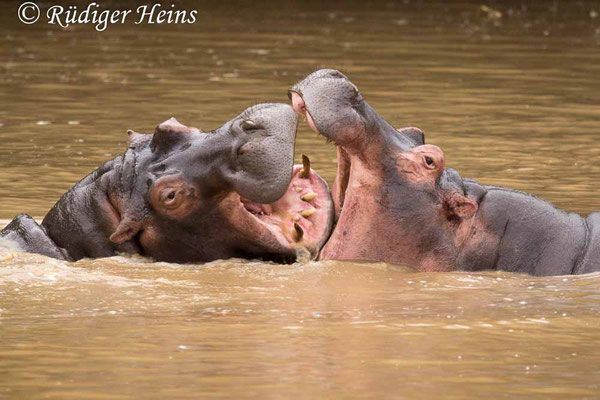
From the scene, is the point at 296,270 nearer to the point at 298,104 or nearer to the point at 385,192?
the point at 385,192

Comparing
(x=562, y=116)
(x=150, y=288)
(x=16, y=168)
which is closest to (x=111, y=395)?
(x=150, y=288)

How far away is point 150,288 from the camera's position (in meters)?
6.82

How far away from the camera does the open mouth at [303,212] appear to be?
6.91 meters

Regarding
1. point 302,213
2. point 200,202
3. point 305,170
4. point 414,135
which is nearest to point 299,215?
point 302,213

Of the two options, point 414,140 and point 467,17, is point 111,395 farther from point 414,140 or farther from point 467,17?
point 467,17

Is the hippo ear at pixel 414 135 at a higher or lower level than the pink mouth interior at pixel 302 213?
higher

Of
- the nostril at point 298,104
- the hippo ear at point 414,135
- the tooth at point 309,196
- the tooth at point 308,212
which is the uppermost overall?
the nostril at point 298,104

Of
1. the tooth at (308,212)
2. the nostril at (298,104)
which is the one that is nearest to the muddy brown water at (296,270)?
the tooth at (308,212)

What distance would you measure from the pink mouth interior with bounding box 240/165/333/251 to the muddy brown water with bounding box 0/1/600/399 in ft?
0.43

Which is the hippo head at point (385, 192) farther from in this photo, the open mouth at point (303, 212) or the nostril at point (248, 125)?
the nostril at point (248, 125)

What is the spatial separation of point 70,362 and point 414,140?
203cm

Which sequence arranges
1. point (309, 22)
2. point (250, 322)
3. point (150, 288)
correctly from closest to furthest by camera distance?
point (250, 322) → point (150, 288) → point (309, 22)

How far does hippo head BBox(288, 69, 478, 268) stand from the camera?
6809 mm

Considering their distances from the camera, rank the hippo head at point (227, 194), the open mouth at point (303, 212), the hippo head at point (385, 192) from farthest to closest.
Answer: the open mouth at point (303, 212), the hippo head at point (385, 192), the hippo head at point (227, 194)
